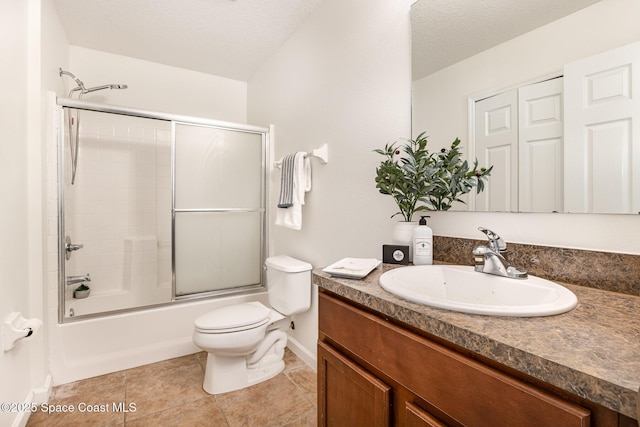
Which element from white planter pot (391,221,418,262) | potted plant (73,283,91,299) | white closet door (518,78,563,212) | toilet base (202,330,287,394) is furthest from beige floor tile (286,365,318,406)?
potted plant (73,283,91,299)

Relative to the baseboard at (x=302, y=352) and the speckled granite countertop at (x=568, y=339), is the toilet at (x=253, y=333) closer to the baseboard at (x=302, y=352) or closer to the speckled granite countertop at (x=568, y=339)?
the baseboard at (x=302, y=352)

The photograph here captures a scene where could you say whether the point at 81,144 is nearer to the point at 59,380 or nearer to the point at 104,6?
the point at 104,6

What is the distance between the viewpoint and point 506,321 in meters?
0.61

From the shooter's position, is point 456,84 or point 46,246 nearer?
point 456,84

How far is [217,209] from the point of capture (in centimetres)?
246

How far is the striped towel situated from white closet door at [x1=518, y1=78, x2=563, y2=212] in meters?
1.32

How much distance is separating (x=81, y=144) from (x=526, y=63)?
307cm

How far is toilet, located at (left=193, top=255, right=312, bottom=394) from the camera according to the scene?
5.46ft

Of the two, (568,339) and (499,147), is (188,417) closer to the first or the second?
(568,339)

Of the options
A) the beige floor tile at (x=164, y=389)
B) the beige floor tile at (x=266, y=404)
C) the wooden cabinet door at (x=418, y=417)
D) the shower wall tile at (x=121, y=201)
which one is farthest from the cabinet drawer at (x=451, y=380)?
the shower wall tile at (x=121, y=201)

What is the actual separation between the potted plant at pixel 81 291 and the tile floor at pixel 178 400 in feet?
2.15

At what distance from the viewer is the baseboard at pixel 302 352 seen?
201 centimetres

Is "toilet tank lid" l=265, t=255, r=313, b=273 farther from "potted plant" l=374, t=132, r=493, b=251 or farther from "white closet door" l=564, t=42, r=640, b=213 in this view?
"white closet door" l=564, t=42, r=640, b=213

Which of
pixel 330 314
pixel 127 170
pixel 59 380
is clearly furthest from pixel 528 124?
pixel 127 170
